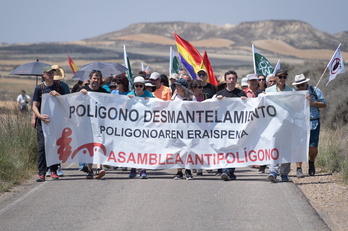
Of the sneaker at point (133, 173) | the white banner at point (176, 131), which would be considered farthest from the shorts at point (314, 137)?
the sneaker at point (133, 173)

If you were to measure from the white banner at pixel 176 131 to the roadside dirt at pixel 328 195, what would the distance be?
58 cm

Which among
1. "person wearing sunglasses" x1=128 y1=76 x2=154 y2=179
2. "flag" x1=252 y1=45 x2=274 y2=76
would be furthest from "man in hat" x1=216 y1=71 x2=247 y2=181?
"flag" x1=252 y1=45 x2=274 y2=76

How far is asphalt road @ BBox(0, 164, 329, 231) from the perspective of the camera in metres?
9.05

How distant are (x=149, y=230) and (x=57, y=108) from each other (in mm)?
5064

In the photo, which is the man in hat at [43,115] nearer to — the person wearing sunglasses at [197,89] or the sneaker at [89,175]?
the sneaker at [89,175]

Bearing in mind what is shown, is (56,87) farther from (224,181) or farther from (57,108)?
(224,181)

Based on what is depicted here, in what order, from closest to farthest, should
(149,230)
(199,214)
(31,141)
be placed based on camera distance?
(149,230) → (199,214) → (31,141)

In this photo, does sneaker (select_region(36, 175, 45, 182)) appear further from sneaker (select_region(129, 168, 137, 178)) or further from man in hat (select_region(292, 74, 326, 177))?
man in hat (select_region(292, 74, 326, 177))

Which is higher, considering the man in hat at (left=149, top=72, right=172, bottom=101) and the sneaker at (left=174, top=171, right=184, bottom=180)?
the man in hat at (left=149, top=72, right=172, bottom=101)

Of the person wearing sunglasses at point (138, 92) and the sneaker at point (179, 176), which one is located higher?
the person wearing sunglasses at point (138, 92)

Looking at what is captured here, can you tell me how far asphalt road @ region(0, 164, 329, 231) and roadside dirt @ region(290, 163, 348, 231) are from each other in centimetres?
18

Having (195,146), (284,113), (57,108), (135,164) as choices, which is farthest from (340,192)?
(57,108)

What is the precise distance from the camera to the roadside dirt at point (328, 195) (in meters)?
9.63

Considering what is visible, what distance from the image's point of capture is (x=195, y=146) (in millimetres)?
13086
